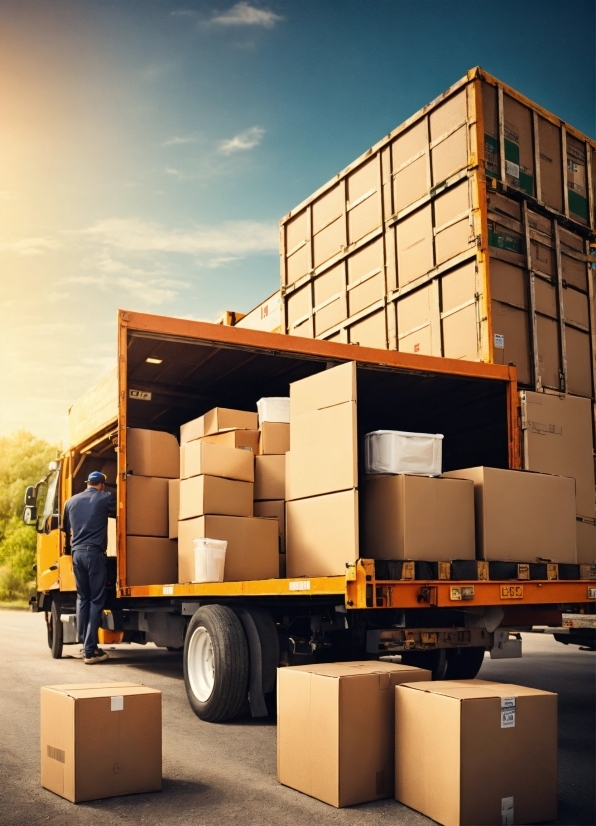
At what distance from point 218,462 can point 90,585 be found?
8.52ft

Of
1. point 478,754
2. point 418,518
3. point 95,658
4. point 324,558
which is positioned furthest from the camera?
point 95,658

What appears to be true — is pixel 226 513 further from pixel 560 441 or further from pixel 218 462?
pixel 560 441

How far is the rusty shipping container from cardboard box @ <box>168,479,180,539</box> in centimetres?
293

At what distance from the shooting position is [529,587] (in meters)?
6.27

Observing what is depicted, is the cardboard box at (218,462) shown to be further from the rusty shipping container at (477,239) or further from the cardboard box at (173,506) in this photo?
the rusty shipping container at (477,239)

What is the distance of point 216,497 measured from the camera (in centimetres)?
696

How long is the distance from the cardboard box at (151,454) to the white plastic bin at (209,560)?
1030mm

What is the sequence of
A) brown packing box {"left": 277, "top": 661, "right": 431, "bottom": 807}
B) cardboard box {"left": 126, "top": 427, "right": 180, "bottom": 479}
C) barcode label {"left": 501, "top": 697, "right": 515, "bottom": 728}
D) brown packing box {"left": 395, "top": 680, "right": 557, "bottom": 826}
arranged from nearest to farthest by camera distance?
brown packing box {"left": 395, "top": 680, "right": 557, "bottom": 826}
barcode label {"left": 501, "top": 697, "right": 515, "bottom": 728}
brown packing box {"left": 277, "top": 661, "right": 431, "bottom": 807}
cardboard box {"left": 126, "top": 427, "right": 180, "bottom": 479}

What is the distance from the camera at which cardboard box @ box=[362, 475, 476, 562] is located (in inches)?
235

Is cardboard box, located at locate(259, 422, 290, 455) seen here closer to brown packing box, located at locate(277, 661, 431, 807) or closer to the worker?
Result: the worker

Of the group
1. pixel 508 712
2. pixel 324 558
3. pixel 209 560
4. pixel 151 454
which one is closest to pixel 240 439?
pixel 151 454

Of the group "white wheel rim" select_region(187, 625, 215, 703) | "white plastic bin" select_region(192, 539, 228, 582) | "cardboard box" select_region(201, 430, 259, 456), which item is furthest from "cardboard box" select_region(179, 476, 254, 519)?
"white wheel rim" select_region(187, 625, 215, 703)

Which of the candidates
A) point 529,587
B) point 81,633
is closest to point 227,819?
point 529,587

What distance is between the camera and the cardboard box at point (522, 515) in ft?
20.9
